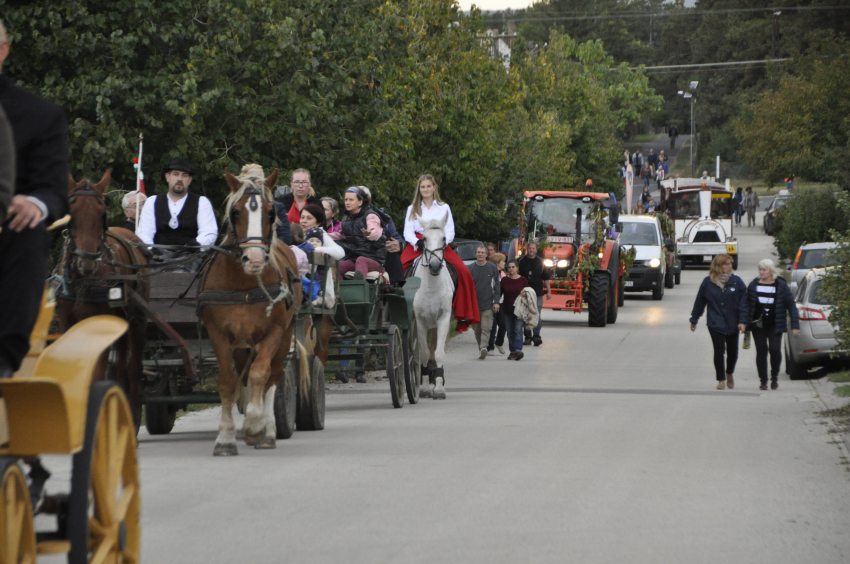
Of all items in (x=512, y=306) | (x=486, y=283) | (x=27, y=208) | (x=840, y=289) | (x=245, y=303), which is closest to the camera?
(x=27, y=208)

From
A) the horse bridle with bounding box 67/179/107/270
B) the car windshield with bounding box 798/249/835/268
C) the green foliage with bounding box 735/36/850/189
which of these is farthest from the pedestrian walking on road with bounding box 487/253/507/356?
the green foliage with bounding box 735/36/850/189

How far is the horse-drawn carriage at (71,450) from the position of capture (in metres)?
4.00

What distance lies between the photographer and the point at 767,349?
18.0m

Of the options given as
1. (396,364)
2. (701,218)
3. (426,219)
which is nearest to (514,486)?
(396,364)

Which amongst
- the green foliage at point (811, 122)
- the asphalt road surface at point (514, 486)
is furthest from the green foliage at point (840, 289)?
the green foliage at point (811, 122)

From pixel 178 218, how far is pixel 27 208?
653 cm

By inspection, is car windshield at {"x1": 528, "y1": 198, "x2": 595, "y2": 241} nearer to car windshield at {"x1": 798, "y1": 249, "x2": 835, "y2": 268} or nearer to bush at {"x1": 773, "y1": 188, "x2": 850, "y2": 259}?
car windshield at {"x1": 798, "y1": 249, "x2": 835, "y2": 268}

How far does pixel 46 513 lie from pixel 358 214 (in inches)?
371

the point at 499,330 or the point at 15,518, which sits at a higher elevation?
the point at 15,518

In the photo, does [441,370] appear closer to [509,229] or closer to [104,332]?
[104,332]

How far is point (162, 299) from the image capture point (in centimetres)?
1016

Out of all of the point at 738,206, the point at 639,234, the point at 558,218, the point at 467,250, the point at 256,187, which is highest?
the point at 256,187

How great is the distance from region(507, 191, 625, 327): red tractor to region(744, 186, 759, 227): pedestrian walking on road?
1840 inches

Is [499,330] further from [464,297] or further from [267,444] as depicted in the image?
[267,444]
